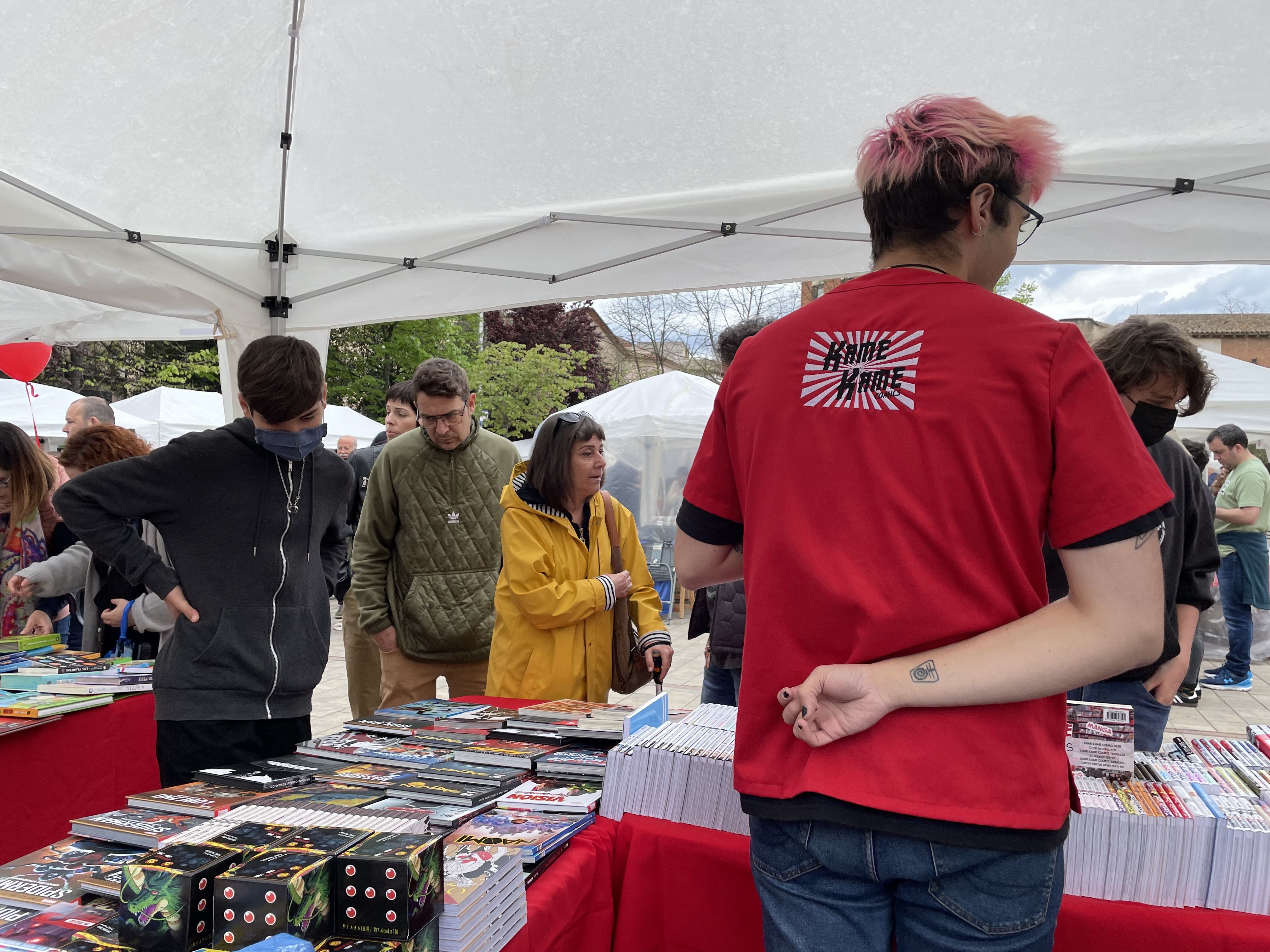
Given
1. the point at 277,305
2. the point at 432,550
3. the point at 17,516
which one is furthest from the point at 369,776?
the point at 277,305

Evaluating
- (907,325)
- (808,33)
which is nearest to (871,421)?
(907,325)

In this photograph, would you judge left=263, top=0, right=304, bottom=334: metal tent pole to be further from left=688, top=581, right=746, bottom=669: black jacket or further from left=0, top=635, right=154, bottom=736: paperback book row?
left=688, top=581, right=746, bottom=669: black jacket

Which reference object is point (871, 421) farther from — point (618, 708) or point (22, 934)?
point (618, 708)

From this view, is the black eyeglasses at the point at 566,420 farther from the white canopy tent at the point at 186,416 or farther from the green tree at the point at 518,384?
the green tree at the point at 518,384

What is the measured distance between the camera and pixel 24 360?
7.37 meters

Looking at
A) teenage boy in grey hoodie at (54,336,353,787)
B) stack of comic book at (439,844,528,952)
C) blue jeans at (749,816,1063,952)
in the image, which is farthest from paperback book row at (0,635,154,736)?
blue jeans at (749,816,1063,952)

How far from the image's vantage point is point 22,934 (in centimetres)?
134

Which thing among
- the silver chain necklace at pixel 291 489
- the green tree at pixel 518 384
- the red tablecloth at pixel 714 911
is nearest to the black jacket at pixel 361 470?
the silver chain necklace at pixel 291 489

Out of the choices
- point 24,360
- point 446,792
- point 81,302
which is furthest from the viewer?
point 24,360

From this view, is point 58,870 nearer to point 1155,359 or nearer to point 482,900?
point 482,900

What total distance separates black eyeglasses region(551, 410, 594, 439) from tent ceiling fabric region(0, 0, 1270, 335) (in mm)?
1419

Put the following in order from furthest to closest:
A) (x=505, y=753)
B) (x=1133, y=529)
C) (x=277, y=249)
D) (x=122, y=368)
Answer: (x=122, y=368)
(x=277, y=249)
(x=505, y=753)
(x=1133, y=529)

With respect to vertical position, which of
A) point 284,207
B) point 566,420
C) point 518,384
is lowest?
point 566,420

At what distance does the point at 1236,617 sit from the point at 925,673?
808cm
